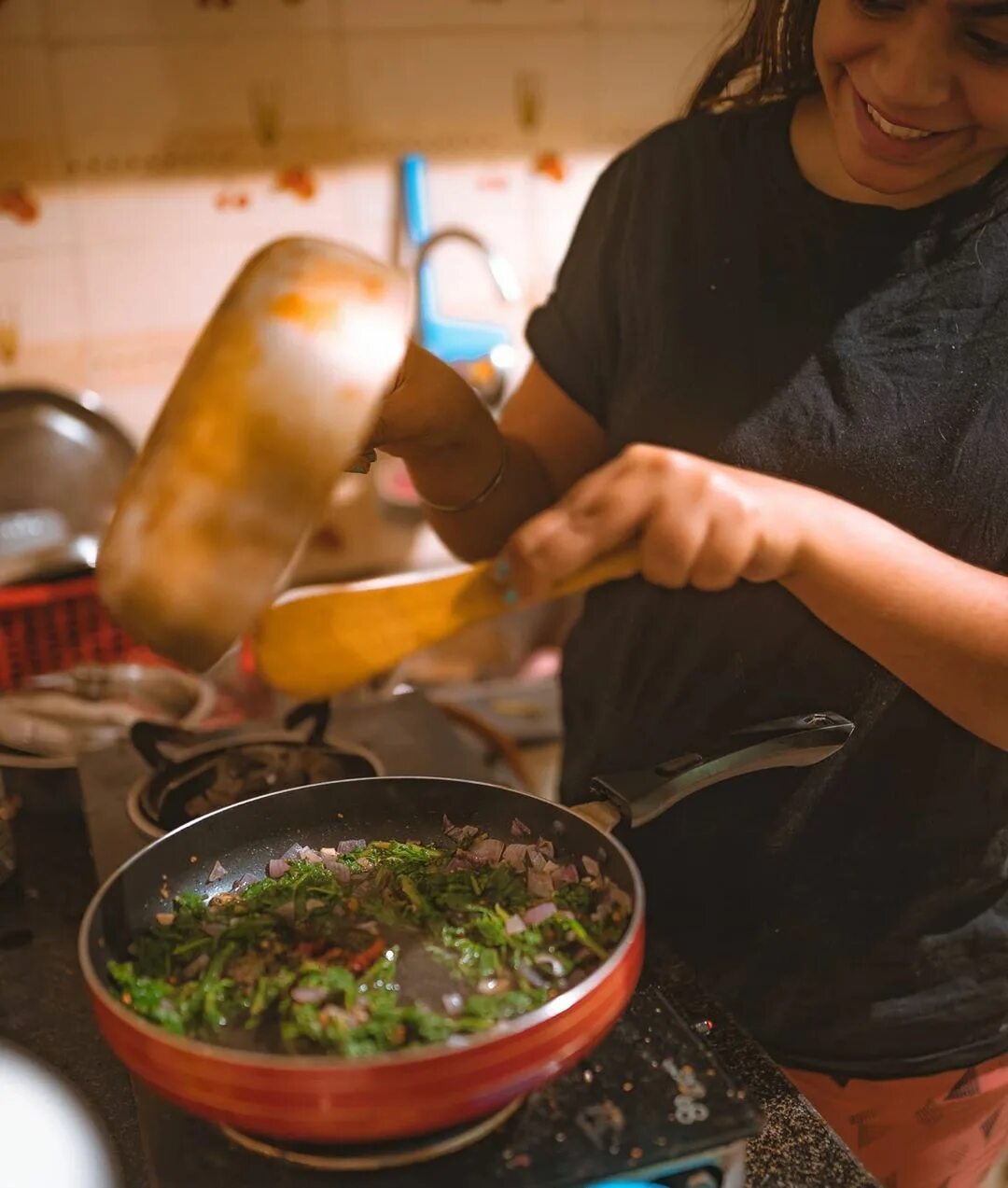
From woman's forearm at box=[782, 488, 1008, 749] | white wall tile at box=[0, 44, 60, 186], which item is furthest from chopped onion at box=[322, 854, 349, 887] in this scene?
white wall tile at box=[0, 44, 60, 186]

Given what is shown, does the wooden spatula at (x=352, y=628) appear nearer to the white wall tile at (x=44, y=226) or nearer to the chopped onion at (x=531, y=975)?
the chopped onion at (x=531, y=975)

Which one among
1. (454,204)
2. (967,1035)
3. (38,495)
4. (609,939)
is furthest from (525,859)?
(454,204)

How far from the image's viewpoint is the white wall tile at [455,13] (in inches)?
71.6

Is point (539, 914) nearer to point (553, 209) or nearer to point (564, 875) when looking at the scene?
point (564, 875)

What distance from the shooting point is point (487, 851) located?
0.78m

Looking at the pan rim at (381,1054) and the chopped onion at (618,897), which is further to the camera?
the chopped onion at (618,897)

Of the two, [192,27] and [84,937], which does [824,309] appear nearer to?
[84,937]

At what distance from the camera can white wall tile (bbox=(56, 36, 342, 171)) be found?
5.58ft

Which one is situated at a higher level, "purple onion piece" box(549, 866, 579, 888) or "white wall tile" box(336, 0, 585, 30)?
"white wall tile" box(336, 0, 585, 30)

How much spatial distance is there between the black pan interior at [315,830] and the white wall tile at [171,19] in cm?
141

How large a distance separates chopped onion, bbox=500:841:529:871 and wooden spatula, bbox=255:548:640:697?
198 mm

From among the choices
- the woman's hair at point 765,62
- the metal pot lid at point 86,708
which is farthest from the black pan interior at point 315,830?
the woman's hair at point 765,62

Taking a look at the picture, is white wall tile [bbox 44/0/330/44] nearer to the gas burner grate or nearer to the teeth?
the teeth

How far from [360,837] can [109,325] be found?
4.22ft
